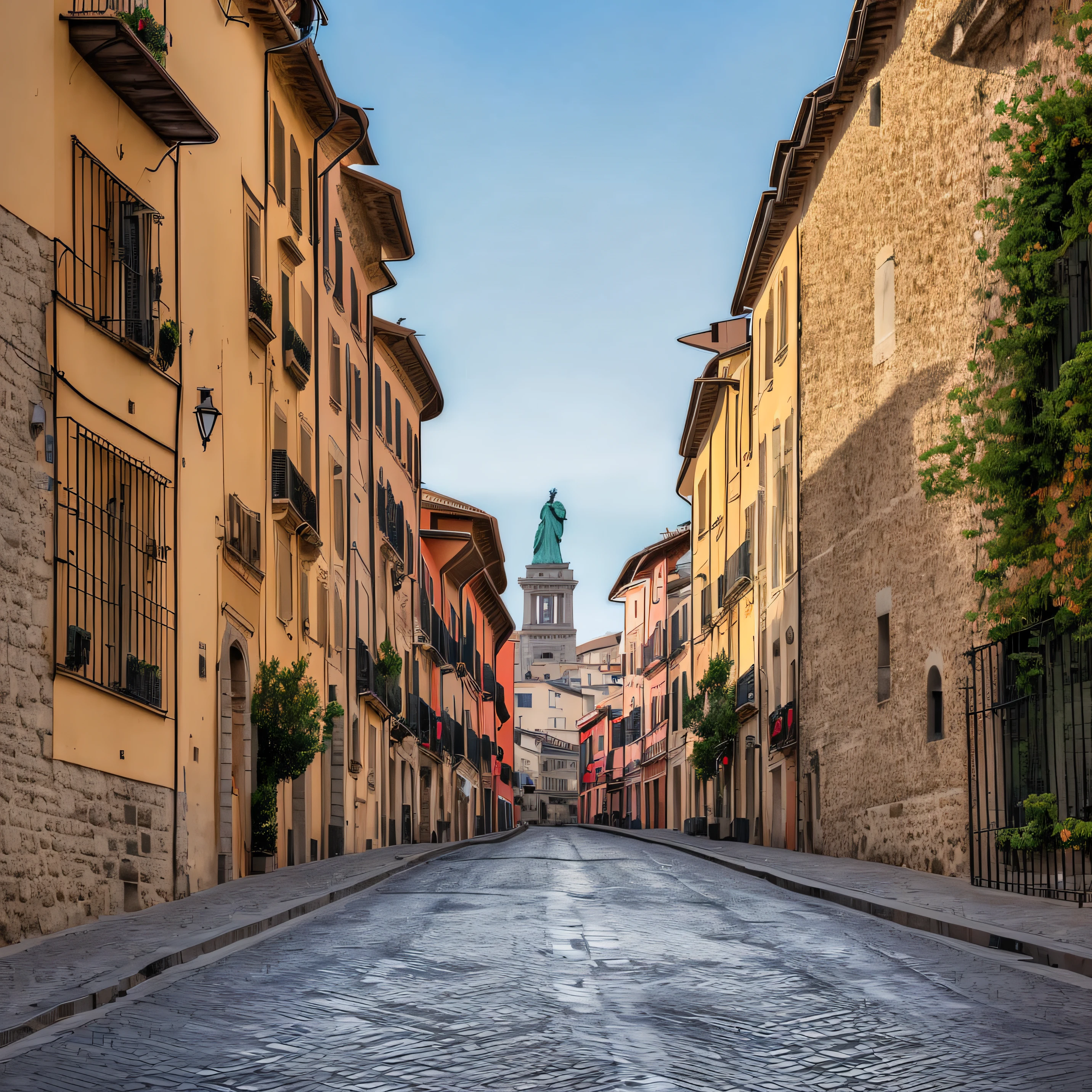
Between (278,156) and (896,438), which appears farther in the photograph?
(278,156)

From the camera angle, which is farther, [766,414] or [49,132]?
[766,414]

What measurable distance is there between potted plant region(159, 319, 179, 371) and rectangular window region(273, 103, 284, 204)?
8.75m

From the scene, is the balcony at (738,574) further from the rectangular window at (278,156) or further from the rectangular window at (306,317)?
the rectangular window at (278,156)

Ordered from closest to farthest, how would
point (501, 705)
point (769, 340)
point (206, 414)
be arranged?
point (206, 414), point (769, 340), point (501, 705)

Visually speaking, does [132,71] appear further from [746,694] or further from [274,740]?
[746,694]

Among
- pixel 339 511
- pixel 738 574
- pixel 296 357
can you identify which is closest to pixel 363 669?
pixel 339 511

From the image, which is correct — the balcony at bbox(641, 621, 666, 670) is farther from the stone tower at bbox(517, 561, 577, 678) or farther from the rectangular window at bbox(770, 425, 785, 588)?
the stone tower at bbox(517, 561, 577, 678)

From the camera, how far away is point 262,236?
25.3 meters

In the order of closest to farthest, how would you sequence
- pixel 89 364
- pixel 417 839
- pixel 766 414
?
pixel 89 364 < pixel 766 414 < pixel 417 839

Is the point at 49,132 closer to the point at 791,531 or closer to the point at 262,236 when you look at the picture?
the point at 262,236

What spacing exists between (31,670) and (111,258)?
514cm

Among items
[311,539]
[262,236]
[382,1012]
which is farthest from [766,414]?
[382,1012]

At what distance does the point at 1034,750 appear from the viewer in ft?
59.8

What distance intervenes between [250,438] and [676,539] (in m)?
42.8
